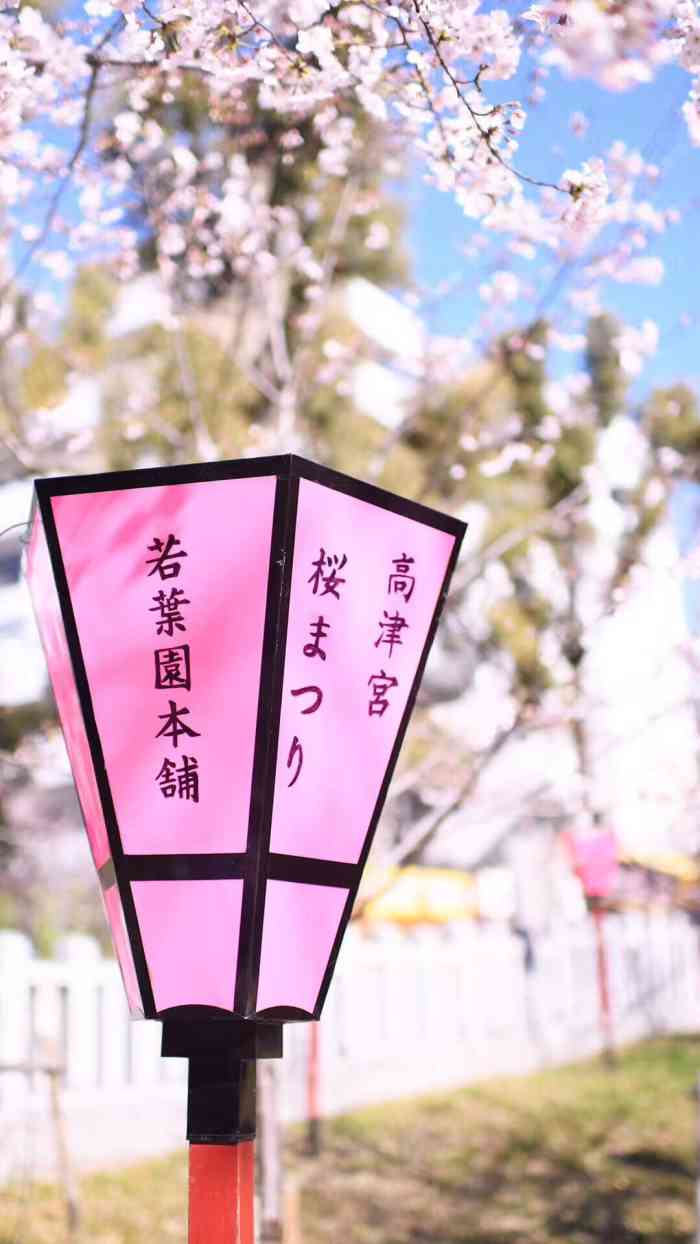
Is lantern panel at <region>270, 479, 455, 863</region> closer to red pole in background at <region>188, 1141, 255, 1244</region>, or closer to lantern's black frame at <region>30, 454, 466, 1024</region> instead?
lantern's black frame at <region>30, 454, 466, 1024</region>

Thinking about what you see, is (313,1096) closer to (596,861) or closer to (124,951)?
(596,861)

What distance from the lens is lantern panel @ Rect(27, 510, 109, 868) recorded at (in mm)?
2793

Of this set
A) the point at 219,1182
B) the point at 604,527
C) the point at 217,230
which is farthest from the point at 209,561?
the point at 604,527

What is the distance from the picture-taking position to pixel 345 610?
109 inches

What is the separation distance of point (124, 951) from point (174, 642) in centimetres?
71

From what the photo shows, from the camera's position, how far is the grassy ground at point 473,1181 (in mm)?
7070

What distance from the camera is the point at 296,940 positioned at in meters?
2.64

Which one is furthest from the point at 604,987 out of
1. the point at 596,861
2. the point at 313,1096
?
the point at 313,1096

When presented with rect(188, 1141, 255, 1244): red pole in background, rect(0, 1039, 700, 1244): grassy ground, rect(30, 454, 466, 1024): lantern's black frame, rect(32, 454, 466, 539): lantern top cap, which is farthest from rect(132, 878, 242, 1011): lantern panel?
rect(0, 1039, 700, 1244): grassy ground

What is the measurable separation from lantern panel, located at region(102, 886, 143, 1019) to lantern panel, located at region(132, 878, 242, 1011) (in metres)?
0.07

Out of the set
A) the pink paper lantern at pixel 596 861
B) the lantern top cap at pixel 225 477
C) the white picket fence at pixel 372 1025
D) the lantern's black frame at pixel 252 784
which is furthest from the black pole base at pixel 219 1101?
the pink paper lantern at pixel 596 861

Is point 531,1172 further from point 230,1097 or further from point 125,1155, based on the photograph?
point 230,1097

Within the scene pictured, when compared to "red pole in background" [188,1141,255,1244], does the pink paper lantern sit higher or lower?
higher

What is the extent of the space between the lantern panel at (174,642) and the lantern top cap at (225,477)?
0.02 meters
